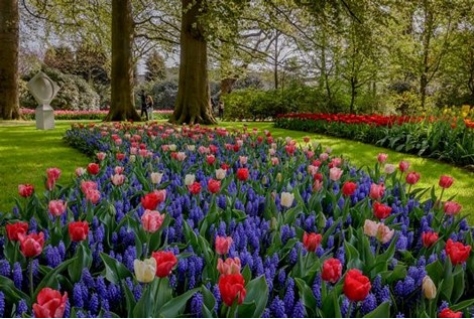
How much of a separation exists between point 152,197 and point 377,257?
1.10 metres

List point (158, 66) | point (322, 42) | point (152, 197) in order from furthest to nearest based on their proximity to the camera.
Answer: point (158, 66) < point (322, 42) < point (152, 197)

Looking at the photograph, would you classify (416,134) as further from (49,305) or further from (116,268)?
(49,305)

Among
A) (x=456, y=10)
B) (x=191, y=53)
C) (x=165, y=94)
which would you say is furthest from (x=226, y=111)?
(x=165, y=94)

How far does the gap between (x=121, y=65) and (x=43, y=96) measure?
3.35 m

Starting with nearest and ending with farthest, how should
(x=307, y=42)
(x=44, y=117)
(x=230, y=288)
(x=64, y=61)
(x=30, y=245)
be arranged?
(x=230, y=288) → (x=30, y=245) → (x=44, y=117) → (x=307, y=42) → (x=64, y=61)

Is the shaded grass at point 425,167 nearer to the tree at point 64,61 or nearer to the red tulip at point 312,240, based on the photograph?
the red tulip at point 312,240

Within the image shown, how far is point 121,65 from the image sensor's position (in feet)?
58.5

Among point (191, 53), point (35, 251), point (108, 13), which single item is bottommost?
point (35, 251)

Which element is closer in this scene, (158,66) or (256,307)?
Answer: (256,307)

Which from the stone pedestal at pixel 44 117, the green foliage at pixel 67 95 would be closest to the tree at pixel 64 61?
the green foliage at pixel 67 95

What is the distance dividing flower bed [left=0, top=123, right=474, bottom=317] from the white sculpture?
11.6m

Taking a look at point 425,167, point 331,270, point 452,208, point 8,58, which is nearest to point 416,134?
point 425,167

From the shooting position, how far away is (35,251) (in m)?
1.96

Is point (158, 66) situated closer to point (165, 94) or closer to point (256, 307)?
point (165, 94)
